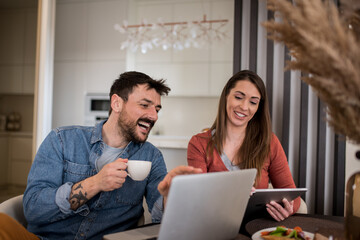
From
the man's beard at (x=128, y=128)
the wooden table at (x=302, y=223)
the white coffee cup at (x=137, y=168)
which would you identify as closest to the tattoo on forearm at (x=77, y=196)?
the white coffee cup at (x=137, y=168)

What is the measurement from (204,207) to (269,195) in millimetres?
530

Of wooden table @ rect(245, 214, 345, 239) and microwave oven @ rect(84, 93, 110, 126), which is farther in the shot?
microwave oven @ rect(84, 93, 110, 126)

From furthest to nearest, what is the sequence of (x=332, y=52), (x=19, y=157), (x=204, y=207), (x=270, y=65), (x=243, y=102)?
1. (x=19, y=157)
2. (x=270, y=65)
3. (x=243, y=102)
4. (x=204, y=207)
5. (x=332, y=52)

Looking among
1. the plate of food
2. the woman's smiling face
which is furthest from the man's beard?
the plate of food

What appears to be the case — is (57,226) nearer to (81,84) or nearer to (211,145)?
(211,145)

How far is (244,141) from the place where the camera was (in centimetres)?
193

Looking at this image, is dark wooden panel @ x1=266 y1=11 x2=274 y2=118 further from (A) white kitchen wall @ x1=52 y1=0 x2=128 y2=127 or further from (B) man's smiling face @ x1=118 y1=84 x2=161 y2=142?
(A) white kitchen wall @ x1=52 y1=0 x2=128 y2=127

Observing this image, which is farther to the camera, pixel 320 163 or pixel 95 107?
pixel 95 107

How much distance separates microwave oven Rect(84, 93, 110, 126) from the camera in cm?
451

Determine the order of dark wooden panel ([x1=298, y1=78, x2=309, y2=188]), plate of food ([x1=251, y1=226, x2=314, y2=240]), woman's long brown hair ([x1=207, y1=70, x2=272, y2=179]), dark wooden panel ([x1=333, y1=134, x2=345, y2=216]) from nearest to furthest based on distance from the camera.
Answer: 1. plate of food ([x1=251, y1=226, x2=314, y2=240])
2. woman's long brown hair ([x1=207, y1=70, x2=272, y2=179])
3. dark wooden panel ([x1=333, y1=134, x2=345, y2=216])
4. dark wooden panel ([x1=298, y1=78, x2=309, y2=188])

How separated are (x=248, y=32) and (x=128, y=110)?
1.57m

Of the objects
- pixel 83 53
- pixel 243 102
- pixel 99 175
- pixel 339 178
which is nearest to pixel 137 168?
pixel 99 175

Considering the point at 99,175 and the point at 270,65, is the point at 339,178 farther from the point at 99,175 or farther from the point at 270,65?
the point at 99,175

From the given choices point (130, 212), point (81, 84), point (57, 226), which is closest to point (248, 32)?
point (130, 212)
